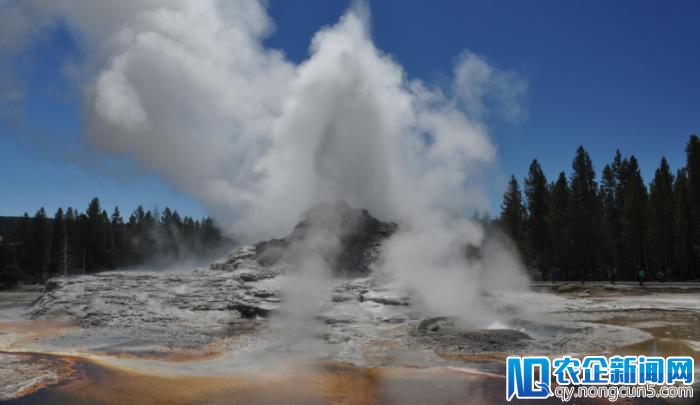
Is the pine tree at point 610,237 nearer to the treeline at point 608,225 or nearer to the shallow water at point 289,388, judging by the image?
the treeline at point 608,225

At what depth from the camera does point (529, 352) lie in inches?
445

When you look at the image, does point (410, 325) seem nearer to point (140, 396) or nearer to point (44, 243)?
point (140, 396)

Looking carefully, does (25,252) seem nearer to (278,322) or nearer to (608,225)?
(278,322)

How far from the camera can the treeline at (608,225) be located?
4184 centimetres

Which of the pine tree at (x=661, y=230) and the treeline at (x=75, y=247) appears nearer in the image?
the pine tree at (x=661, y=230)

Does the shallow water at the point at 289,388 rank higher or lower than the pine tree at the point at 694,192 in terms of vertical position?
lower

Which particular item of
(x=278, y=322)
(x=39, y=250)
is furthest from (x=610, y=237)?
(x=39, y=250)

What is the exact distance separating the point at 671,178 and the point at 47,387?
191ft
